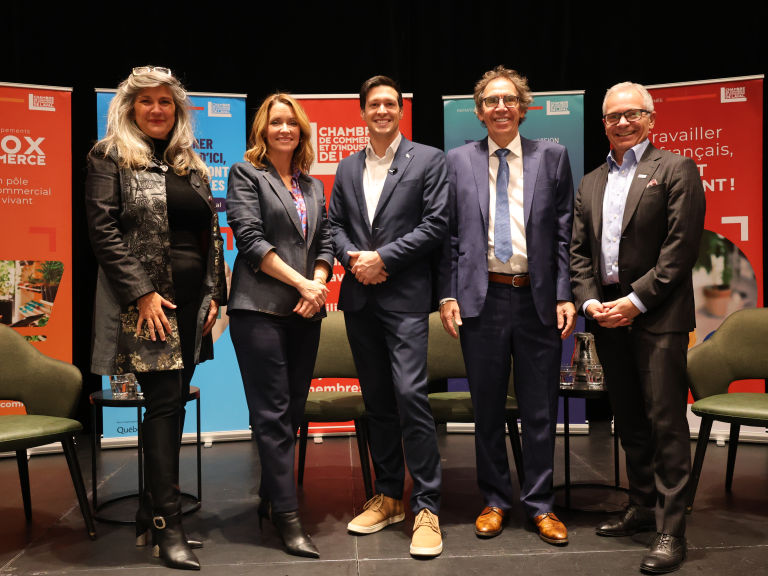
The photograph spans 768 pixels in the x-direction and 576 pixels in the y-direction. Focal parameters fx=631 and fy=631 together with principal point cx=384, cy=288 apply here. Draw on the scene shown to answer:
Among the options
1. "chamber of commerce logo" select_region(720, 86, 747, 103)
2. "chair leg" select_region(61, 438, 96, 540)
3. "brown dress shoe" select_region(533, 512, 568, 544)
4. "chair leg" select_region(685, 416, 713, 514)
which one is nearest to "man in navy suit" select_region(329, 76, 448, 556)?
"brown dress shoe" select_region(533, 512, 568, 544)

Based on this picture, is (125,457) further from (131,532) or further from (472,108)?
(472,108)

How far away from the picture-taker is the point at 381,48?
205 inches

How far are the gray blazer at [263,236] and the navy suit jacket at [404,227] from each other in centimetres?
19

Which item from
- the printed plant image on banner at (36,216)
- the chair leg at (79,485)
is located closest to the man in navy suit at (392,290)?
the chair leg at (79,485)

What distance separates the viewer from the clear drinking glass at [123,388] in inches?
118

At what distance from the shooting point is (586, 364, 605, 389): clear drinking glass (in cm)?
300

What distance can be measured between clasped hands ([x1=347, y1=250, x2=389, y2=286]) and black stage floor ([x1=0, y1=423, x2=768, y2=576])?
3.62 feet

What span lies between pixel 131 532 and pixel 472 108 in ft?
11.8

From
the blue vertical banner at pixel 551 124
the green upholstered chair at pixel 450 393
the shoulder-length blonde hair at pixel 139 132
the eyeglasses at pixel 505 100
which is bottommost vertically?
the green upholstered chair at pixel 450 393

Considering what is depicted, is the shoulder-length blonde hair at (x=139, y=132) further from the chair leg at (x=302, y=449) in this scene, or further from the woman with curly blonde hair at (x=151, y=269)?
the chair leg at (x=302, y=449)

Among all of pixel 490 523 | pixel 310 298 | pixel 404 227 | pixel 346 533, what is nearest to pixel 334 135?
pixel 404 227

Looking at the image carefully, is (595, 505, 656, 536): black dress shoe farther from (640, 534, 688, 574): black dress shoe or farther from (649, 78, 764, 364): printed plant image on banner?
(649, 78, 764, 364): printed plant image on banner

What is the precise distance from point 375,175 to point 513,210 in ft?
2.04

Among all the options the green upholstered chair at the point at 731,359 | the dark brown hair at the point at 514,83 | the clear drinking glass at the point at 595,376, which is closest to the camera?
the dark brown hair at the point at 514,83
